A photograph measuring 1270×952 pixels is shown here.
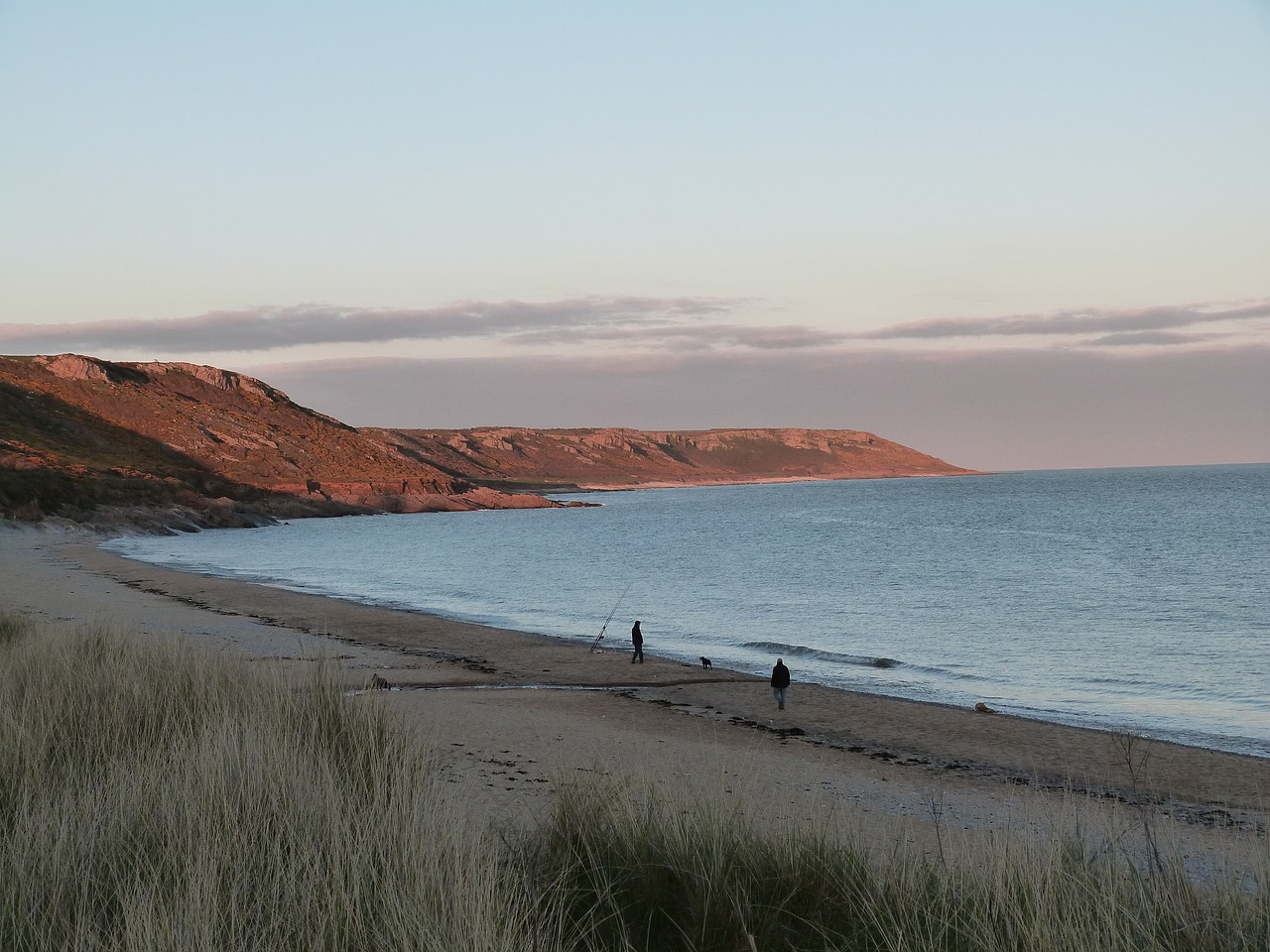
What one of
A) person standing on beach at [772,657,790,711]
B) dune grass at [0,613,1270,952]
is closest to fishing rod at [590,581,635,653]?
person standing on beach at [772,657,790,711]

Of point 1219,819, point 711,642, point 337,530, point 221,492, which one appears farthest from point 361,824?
point 221,492

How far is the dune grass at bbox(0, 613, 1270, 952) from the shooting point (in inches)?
158

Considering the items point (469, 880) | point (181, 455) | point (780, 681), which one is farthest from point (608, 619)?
point (181, 455)

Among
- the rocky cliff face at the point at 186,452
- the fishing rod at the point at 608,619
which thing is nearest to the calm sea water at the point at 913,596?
the fishing rod at the point at 608,619

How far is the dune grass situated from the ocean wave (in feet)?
52.1

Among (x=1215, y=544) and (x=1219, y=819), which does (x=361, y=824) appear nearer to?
(x=1219, y=819)

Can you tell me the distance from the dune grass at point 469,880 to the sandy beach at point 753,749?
0.38 m

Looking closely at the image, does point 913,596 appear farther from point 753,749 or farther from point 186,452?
point 186,452

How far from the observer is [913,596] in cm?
3441

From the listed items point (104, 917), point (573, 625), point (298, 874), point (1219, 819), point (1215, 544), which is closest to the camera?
point (104, 917)

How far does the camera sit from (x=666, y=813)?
556 centimetres

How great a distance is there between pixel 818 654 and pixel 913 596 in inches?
508

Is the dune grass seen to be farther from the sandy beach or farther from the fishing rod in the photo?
the fishing rod

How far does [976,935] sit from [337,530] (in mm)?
88330
